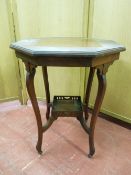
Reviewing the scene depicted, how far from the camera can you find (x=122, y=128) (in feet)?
5.06

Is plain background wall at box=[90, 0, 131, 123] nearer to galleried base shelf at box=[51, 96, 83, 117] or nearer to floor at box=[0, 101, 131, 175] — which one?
floor at box=[0, 101, 131, 175]

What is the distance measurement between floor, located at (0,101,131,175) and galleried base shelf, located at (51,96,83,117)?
11.1 inches

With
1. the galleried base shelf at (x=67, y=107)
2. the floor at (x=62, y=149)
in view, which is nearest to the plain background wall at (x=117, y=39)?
the floor at (x=62, y=149)

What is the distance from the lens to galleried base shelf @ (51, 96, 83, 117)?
1.21m

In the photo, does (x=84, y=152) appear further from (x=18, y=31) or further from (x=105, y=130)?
(x=18, y=31)

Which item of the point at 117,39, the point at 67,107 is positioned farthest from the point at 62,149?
the point at 117,39

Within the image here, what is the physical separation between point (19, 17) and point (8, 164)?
1.16 metres

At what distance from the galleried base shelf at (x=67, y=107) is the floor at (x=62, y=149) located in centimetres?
28

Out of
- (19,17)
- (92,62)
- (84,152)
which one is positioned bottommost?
(84,152)

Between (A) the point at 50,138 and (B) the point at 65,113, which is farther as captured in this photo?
(A) the point at 50,138

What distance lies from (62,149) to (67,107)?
32 cm

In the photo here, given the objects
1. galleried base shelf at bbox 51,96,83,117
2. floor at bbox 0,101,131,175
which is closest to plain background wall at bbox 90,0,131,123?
floor at bbox 0,101,131,175

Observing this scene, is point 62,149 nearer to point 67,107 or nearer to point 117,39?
point 67,107

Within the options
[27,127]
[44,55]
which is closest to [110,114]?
[27,127]
